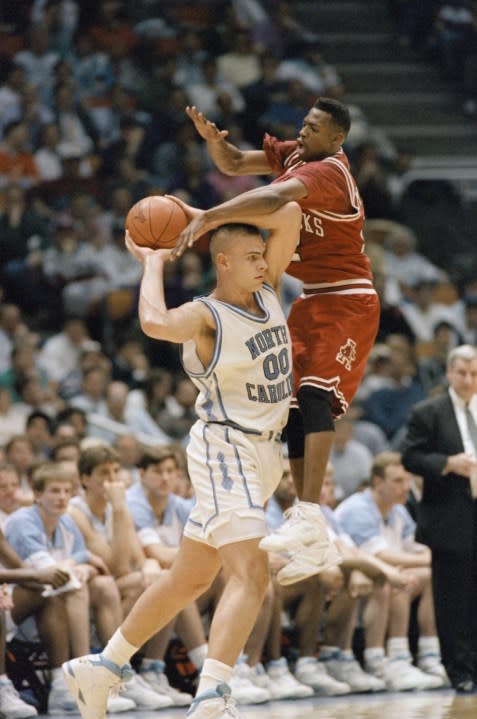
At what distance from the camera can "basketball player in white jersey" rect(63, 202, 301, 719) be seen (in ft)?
18.6

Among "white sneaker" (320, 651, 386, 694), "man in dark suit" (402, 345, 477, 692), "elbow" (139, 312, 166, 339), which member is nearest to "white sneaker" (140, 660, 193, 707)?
"white sneaker" (320, 651, 386, 694)

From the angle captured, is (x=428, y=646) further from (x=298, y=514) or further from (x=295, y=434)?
(x=298, y=514)

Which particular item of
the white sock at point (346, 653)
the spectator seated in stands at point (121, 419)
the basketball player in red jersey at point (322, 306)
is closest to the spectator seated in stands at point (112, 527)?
the white sock at point (346, 653)

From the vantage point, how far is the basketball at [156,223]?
239 inches

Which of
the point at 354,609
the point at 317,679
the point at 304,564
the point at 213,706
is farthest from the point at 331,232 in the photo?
the point at 354,609

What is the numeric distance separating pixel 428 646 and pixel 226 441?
4178mm

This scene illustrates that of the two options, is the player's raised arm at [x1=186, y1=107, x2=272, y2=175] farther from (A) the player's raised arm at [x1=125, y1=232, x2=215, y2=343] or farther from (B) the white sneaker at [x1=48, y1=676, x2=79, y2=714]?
(B) the white sneaker at [x1=48, y1=676, x2=79, y2=714]

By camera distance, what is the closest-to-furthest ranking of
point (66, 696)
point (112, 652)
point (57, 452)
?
1. point (112, 652)
2. point (66, 696)
3. point (57, 452)

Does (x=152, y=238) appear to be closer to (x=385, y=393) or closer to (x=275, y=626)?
(x=275, y=626)

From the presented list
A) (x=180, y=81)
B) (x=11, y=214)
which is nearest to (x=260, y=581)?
(x=11, y=214)

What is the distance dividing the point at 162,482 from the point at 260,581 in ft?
10.5

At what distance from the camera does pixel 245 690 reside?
26.8 feet

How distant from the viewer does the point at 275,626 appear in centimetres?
879

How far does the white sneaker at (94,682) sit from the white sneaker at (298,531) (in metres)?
0.91
